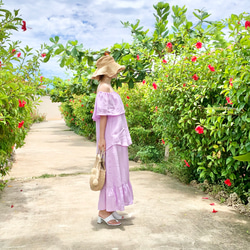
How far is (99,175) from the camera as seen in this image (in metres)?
3.35

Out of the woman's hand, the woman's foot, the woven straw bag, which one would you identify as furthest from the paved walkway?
the woman's hand

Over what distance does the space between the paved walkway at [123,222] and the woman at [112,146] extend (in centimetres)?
27

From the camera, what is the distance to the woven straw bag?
10.9 feet

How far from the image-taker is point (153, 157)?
7.54 metres

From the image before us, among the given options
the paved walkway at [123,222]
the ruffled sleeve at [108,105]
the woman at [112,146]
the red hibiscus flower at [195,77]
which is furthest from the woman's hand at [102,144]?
the red hibiscus flower at [195,77]

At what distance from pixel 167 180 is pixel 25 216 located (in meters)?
2.68

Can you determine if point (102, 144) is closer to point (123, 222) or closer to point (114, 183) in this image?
point (114, 183)

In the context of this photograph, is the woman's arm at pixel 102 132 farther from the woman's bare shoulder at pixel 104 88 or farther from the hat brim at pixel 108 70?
the hat brim at pixel 108 70

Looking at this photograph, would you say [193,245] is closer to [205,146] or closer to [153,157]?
[205,146]

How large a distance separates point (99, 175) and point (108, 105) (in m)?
0.80

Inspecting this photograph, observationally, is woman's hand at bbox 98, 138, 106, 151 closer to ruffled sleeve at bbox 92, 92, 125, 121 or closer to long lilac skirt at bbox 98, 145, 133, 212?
long lilac skirt at bbox 98, 145, 133, 212

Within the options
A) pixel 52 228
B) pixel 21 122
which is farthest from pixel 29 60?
pixel 52 228

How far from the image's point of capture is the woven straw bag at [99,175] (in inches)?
131

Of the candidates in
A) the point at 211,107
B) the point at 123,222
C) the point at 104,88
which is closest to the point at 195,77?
the point at 211,107
